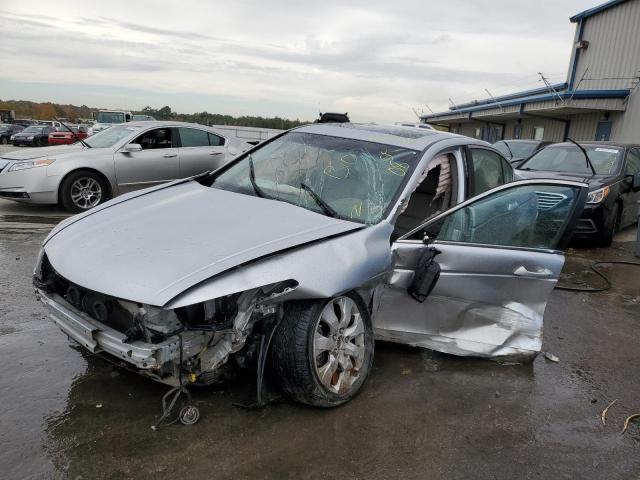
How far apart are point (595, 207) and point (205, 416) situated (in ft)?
22.1

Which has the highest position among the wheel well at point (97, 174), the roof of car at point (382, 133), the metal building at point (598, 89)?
the metal building at point (598, 89)

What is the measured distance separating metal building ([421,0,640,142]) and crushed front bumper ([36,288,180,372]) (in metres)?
17.0

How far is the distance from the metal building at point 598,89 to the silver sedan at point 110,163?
12.8 meters

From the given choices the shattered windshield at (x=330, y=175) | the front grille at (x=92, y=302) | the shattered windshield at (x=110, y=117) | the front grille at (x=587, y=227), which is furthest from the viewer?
the shattered windshield at (x=110, y=117)

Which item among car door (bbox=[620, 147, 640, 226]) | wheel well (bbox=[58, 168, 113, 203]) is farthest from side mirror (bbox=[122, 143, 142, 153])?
car door (bbox=[620, 147, 640, 226])

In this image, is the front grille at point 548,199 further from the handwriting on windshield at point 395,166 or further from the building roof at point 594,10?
the building roof at point 594,10

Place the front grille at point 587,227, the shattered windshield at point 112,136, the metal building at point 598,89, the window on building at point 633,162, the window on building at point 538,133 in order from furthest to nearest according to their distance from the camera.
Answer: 1. the window on building at point 538,133
2. the metal building at point 598,89
3. the shattered windshield at point 112,136
4. the window on building at point 633,162
5. the front grille at point 587,227

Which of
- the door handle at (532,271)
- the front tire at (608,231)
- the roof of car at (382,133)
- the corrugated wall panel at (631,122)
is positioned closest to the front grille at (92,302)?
the roof of car at (382,133)

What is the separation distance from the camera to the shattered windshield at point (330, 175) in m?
3.42

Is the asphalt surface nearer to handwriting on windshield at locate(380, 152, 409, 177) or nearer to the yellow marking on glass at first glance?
the yellow marking on glass

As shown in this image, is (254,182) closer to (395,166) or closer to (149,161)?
(395,166)

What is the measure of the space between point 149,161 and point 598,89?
1574 centimetres

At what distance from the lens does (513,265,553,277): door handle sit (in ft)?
11.6

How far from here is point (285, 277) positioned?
262 centimetres
